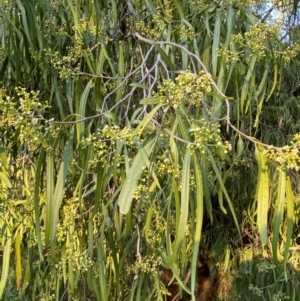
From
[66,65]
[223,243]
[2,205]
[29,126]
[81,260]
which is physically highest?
[66,65]

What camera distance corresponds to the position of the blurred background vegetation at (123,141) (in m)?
0.65

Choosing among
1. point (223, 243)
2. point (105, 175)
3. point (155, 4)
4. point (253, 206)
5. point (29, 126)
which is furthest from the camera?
point (223, 243)

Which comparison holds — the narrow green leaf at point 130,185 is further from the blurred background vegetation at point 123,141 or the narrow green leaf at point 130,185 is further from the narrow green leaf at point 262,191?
the narrow green leaf at point 262,191

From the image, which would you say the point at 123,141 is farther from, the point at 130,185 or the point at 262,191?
the point at 262,191

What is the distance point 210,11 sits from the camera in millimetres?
1091

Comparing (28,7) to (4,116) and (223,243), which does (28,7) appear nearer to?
(4,116)

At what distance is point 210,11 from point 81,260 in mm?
587

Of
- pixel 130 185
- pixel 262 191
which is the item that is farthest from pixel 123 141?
pixel 262 191

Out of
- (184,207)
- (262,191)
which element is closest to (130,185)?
(184,207)

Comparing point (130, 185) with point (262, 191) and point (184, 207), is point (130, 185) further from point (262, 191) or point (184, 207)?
point (262, 191)

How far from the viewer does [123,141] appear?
2.17 feet

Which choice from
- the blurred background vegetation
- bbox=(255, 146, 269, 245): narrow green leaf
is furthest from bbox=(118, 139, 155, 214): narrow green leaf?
bbox=(255, 146, 269, 245): narrow green leaf

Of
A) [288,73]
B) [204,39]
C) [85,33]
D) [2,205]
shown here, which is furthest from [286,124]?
[2,205]

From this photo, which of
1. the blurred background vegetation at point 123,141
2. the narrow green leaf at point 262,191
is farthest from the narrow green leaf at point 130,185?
the narrow green leaf at point 262,191
